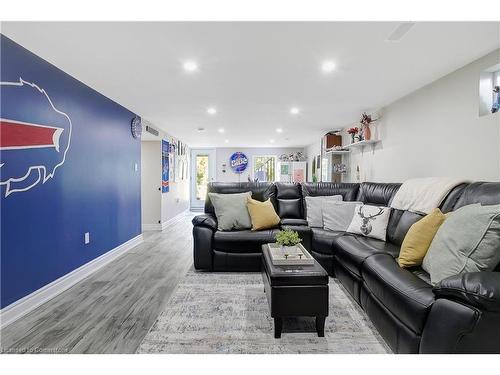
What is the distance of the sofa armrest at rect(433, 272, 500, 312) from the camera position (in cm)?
122

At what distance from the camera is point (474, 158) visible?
2.51 meters

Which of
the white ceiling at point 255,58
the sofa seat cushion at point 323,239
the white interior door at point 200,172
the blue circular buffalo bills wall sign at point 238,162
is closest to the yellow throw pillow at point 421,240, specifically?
the sofa seat cushion at point 323,239

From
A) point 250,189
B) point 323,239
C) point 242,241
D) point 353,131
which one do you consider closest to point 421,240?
point 323,239

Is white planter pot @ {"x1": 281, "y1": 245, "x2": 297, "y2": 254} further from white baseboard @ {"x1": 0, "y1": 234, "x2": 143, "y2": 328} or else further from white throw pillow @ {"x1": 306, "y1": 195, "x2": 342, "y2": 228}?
white baseboard @ {"x1": 0, "y1": 234, "x2": 143, "y2": 328}

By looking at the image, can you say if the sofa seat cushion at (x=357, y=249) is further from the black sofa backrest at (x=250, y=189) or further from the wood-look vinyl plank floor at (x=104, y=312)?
the wood-look vinyl plank floor at (x=104, y=312)

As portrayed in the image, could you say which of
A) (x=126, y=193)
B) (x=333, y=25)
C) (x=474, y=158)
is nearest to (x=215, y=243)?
(x=126, y=193)

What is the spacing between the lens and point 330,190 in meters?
3.95

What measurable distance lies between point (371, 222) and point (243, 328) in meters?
1.81

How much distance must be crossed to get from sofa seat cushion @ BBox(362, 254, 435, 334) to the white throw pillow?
1502 millimetres

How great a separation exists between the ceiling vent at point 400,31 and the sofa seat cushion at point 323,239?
6.44 feet

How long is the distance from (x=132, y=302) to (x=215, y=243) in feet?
3.61

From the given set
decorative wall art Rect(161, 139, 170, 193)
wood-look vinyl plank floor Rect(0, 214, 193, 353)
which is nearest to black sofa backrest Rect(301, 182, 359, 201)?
wood-look vinyl plank floor Rect(0, 214, 193, 353)
